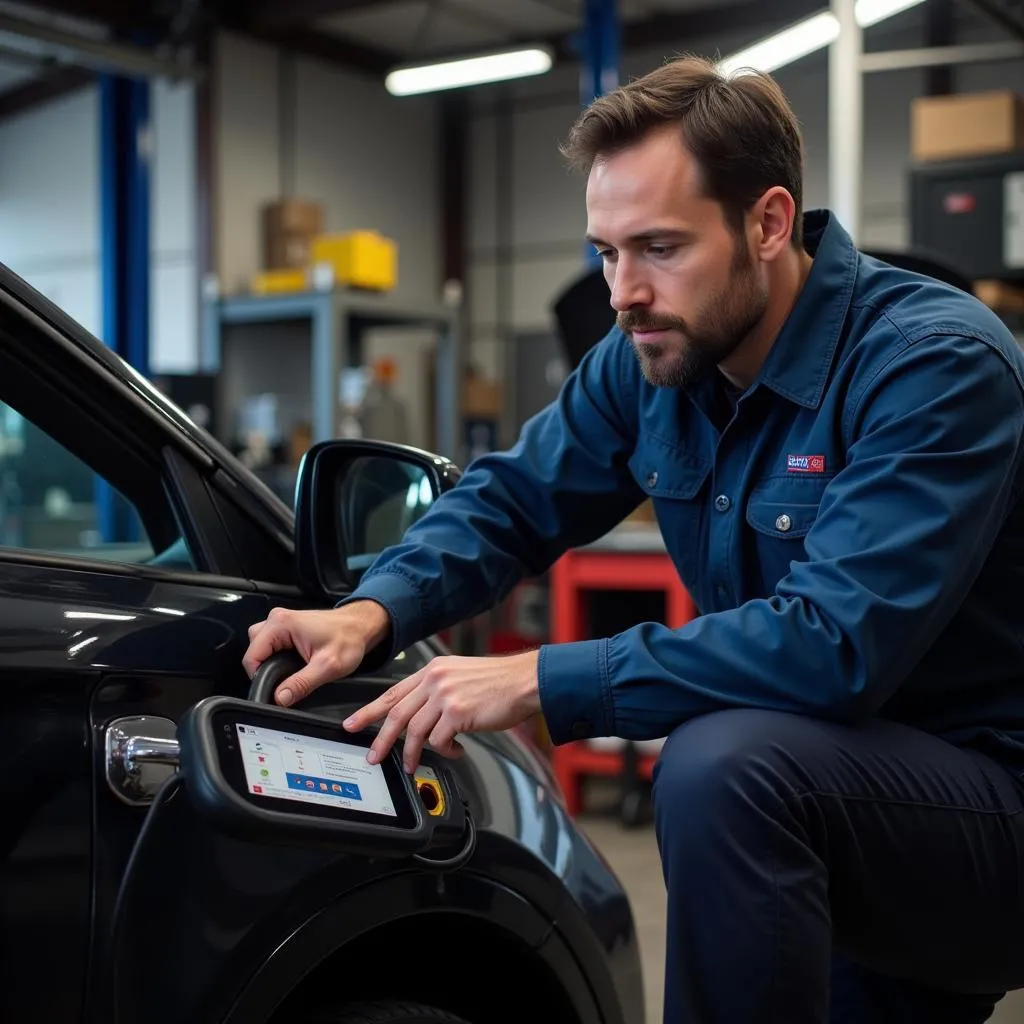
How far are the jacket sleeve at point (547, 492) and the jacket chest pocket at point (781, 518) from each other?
30 centimetres

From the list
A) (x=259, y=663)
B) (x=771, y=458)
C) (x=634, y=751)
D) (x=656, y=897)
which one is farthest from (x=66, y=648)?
(x=634, y=751)

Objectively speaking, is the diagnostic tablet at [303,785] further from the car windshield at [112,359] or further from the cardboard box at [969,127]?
the cardboard box at [969,127]

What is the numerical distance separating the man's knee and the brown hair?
1.86ft

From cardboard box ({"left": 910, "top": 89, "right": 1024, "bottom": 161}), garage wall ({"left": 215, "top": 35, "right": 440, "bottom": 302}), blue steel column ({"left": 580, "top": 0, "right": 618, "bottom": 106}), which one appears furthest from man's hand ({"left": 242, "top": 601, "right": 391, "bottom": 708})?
garage wall ({"left": 215, "top": 35, "right": 440, "bottom": 302})

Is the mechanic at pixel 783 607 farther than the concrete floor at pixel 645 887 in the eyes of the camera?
No

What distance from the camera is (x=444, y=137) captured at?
11.5 metres

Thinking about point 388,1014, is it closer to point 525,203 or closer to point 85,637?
point 85,637

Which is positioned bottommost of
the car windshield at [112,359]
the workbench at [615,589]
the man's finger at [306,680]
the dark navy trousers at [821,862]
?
the workbench at [615,589]

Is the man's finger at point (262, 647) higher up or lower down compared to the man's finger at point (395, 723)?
higher up

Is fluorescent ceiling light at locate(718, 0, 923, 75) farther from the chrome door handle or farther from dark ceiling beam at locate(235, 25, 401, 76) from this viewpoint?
dark ceiling beam at locate(235, 25, 401, 76)

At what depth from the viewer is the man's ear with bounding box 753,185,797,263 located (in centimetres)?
149

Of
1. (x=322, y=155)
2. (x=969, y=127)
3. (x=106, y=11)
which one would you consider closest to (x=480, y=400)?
(x=322, y=155)

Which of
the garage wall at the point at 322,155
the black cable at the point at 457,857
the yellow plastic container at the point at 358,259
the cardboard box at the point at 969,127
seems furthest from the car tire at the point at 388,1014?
the garage wall at the point at 322,155

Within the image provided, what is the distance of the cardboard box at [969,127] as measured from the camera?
582 centimetres
